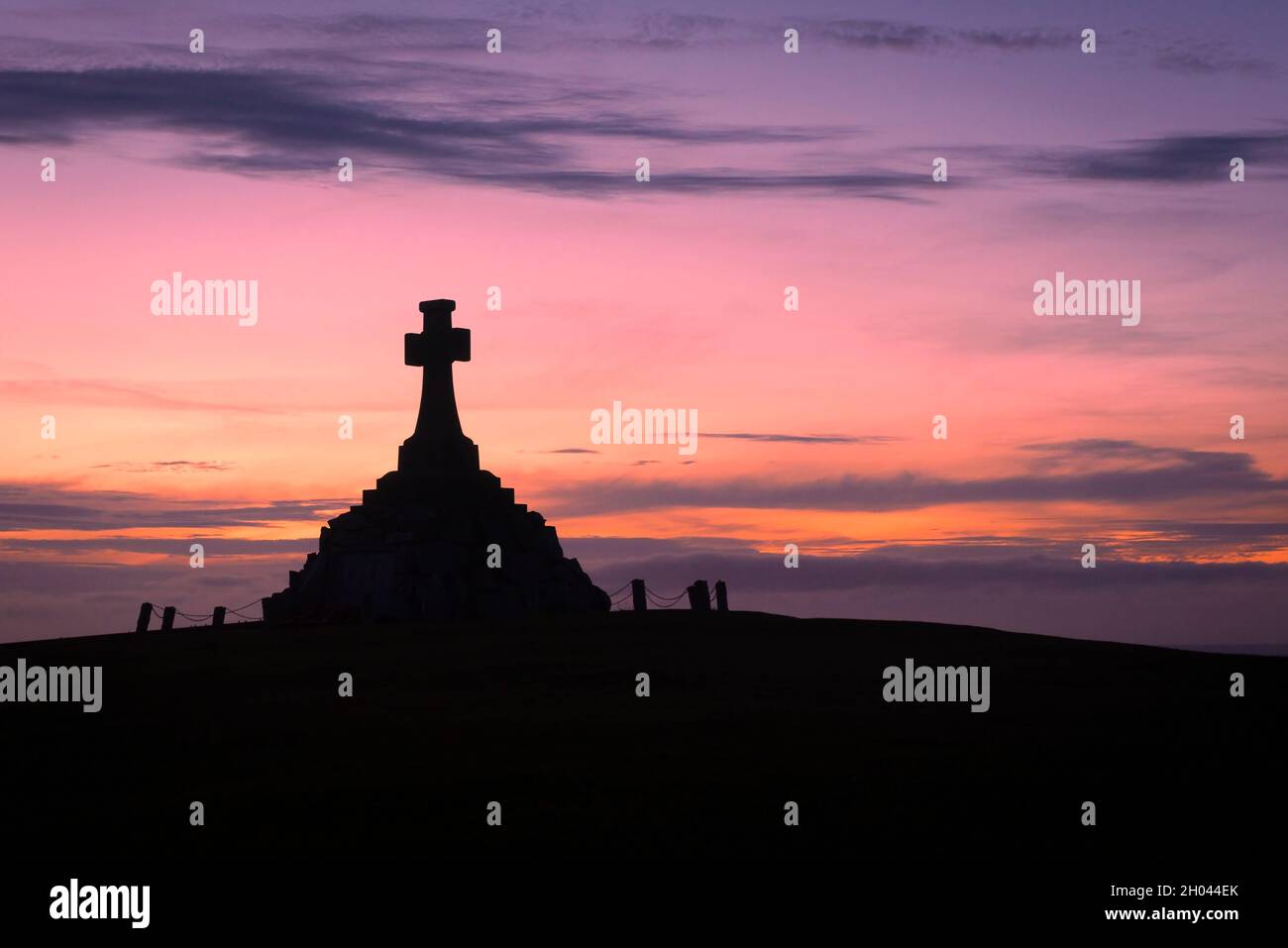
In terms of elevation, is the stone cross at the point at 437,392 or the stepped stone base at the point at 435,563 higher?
the stone cross at the point at 437,392

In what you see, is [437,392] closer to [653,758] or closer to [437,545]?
[437,545]

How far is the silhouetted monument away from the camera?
3609 centimetres

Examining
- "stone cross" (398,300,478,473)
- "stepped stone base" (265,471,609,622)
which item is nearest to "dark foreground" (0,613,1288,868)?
"stepped stone base" (265,471,609,622)

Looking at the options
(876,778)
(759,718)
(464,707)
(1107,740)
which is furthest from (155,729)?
(1107,740)

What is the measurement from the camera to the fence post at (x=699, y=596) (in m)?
35.8

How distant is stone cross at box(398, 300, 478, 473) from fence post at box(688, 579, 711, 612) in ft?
24.7

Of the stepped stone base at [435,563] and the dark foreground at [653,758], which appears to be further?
the stepped stone base at [435,563]

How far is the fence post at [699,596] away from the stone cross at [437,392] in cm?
753

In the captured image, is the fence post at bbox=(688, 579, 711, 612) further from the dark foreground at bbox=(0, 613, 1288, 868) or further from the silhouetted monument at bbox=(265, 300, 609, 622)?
the dark foreground at bbox=(0, 613, 1288, 868)

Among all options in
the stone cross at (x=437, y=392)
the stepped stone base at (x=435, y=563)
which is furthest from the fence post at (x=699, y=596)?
the stone cross at (x=437, y=392)

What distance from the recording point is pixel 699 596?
118 feet

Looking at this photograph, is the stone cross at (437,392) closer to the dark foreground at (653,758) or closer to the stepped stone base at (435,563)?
the stepped stone base at (435,563)
